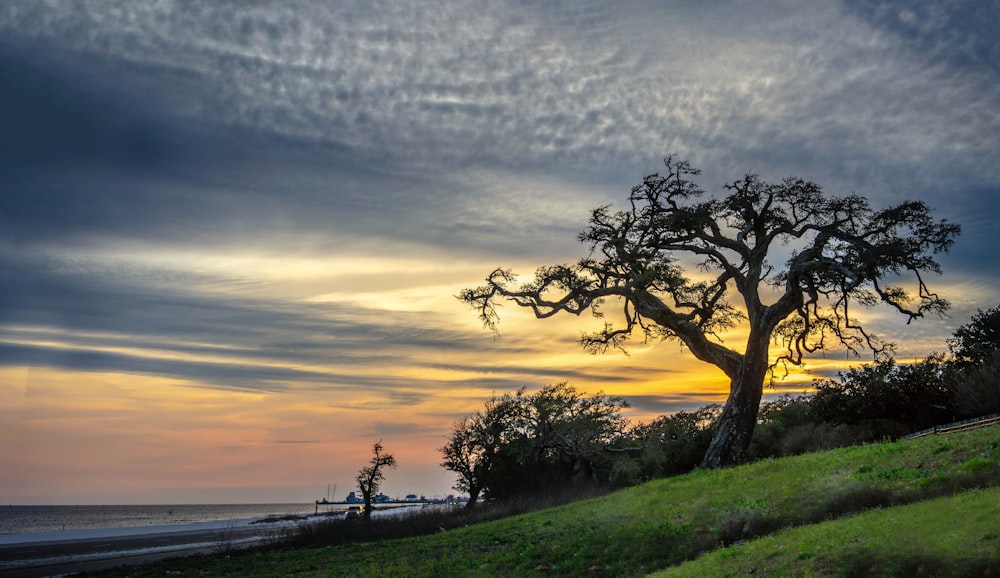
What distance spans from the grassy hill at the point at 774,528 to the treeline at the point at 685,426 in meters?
7.07

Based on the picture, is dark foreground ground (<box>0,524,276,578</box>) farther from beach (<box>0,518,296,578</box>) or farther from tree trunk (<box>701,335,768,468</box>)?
tree trunk (<box>701,335,768,468</box>)

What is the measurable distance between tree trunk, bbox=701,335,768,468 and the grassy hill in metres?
3.83

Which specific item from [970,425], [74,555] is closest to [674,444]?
[970,425]

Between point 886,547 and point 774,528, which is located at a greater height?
point 886,547

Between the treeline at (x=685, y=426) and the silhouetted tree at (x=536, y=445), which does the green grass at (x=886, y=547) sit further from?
the silhouetted tree at (x=536, y=445)

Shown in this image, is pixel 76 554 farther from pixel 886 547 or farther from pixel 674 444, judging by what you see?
pixel 886 547

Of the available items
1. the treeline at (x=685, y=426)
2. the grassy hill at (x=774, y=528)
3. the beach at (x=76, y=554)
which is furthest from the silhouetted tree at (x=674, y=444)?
the beach at (x=76, y=554)

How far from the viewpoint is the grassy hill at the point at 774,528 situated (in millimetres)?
12914

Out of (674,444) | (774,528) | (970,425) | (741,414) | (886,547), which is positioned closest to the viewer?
(886,547)

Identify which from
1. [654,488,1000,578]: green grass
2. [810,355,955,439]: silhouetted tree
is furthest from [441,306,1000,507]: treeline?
[654,488,1000,578]: green grass

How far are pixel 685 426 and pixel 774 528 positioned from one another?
2879 cm

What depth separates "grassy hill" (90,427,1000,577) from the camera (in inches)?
508

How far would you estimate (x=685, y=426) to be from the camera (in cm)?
4612

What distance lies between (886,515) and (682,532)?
19.3 ft
